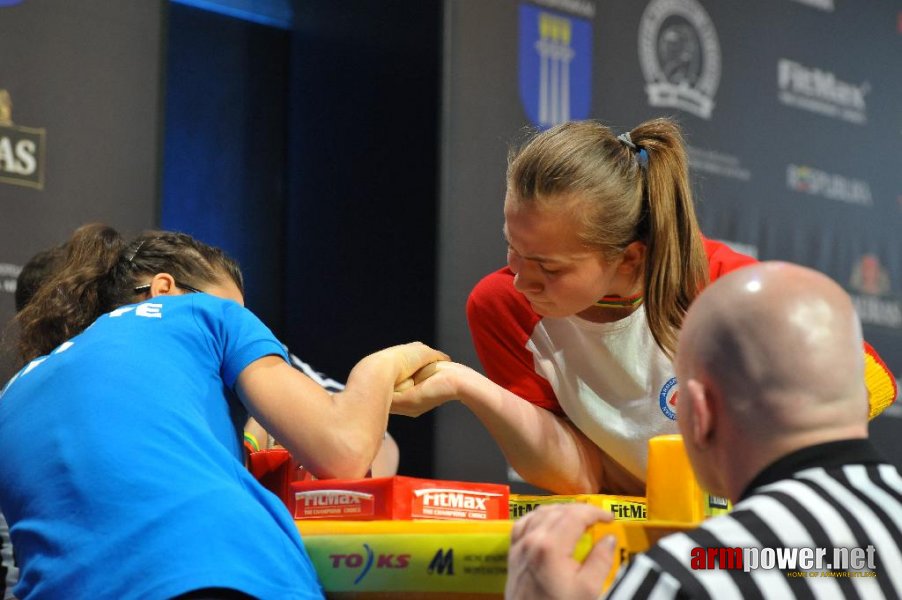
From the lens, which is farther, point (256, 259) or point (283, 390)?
point (256, 259)

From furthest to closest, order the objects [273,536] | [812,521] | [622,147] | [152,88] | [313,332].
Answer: [313,332] → [152,88] → [622,147] → [273,536] → [812,521]

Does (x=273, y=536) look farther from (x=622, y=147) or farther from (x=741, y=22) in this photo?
(x=741, y=22)

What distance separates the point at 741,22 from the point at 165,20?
229 cm

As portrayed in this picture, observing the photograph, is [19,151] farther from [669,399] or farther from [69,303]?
[669,399]

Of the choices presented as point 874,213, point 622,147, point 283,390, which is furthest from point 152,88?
point 874,213

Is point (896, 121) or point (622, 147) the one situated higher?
point (896, 121)

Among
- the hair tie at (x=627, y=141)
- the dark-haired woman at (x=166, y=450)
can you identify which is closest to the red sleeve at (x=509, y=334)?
the hair tie at (x=627, y=141)

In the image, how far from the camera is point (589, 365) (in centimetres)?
189

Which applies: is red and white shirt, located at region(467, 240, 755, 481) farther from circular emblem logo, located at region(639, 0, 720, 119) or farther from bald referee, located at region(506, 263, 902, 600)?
circular emblem logo, located at region(639, 0, 720, 119)

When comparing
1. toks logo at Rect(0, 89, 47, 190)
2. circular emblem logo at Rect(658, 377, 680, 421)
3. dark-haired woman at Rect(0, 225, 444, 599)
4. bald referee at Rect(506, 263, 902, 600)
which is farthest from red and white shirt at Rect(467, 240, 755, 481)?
toks logo at Rect(0, 89, 47, 190)

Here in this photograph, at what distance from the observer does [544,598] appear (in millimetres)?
955

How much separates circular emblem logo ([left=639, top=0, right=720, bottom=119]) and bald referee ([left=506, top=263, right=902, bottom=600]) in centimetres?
306

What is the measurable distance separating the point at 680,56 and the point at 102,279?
2.96 metres

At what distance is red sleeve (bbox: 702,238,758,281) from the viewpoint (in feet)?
5.93
